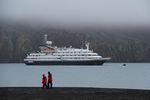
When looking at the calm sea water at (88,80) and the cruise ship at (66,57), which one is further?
the cruise ship at (66,57)

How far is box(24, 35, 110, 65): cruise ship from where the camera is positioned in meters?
153

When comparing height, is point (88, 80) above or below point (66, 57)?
below

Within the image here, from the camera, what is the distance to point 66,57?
6156 inches

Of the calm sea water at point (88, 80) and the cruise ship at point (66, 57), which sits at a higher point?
the cruise ship at point (66, 57)

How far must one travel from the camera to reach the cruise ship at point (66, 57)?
152750 mm

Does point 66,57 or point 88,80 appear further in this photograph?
point 66,57

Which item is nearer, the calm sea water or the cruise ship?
the calm sea water

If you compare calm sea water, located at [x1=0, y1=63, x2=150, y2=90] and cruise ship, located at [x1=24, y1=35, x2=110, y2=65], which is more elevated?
cruise ship, located at [x1=24, y1=35, x2=110, y2=65]
